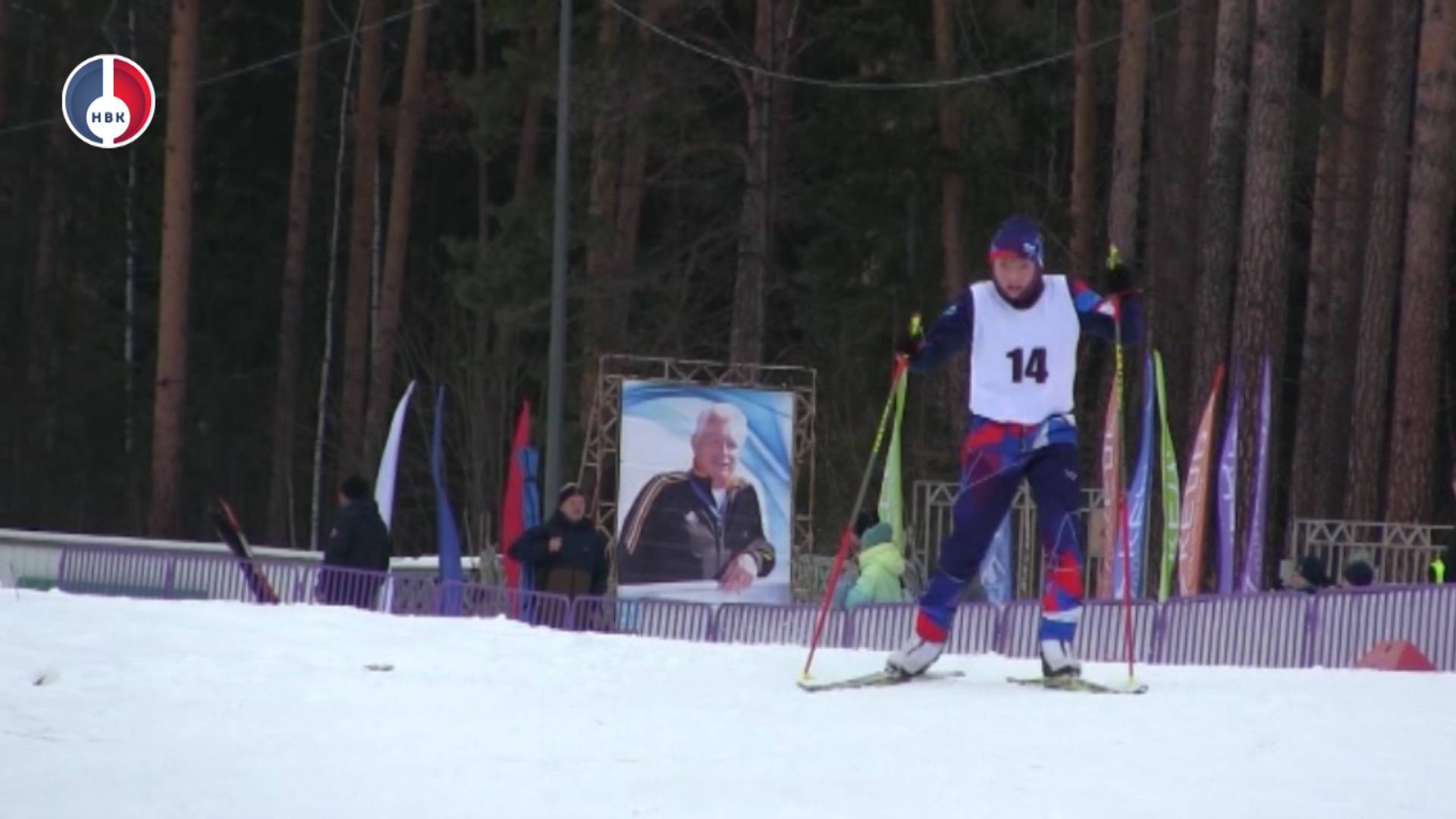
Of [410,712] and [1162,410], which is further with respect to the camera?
[1162,410]

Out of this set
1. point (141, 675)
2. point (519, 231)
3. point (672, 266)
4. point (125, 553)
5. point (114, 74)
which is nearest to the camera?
point (141, 675)

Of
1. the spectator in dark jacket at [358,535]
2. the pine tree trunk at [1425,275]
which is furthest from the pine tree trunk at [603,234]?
the spectator in dark jacket at [358,535]

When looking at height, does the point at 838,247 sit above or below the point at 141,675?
above

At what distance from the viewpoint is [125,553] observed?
778 inches

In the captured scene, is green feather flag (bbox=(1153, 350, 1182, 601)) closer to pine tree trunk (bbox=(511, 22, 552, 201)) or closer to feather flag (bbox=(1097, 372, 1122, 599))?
feather flag (bbox=(1097, 372, 1122, 599))

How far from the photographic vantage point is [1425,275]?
95.2 ft

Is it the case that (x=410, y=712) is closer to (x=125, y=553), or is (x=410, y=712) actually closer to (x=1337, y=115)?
(x=125, y=553)

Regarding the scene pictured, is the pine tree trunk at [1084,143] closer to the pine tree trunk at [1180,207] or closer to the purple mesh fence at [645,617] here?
the pine tree trunk at [1180,207]

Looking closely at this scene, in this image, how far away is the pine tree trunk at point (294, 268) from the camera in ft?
160

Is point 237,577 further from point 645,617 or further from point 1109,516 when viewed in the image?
point 1109,516

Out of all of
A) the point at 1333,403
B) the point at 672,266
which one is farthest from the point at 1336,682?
the point at 672,266

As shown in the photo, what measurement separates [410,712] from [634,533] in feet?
50.6

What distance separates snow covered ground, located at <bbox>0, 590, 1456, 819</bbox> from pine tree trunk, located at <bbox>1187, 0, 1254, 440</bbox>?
16505 mm

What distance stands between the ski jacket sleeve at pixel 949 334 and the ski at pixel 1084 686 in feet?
4.48
